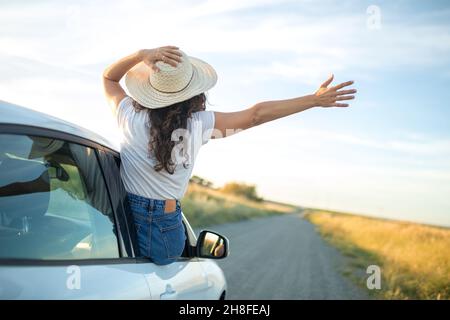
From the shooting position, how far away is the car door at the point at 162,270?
276cm

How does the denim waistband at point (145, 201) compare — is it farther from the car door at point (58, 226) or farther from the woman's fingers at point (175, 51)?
the woman's fingers at point (175, 51)

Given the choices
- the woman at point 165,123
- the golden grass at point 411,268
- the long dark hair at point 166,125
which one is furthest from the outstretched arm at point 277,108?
the golden grass at point 411,268

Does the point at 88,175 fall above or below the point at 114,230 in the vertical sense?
above

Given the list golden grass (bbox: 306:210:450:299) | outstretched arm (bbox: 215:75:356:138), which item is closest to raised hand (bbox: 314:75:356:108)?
outstretched arm (bbox: 215:75:356:138)

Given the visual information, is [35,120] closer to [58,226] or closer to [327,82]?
[58,226]

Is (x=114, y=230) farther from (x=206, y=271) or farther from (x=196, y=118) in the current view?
(x=206, y=271)

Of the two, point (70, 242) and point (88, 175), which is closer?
point (70, 242)

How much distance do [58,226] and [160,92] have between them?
121cm

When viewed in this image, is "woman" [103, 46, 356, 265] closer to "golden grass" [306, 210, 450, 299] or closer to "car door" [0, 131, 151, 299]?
"car door" [0, 131, 151, 299]

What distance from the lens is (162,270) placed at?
9.82ft

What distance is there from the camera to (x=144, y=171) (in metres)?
2.96
